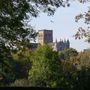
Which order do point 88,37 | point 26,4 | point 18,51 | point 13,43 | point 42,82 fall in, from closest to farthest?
point 26,4 → point 13,43 → point 18,51 → point 88,37 → point 42,82

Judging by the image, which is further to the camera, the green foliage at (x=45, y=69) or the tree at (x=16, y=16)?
the green foliage at (x=45, y=69)

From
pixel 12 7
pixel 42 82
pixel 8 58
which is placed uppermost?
pixel 12 7

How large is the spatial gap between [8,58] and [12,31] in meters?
3.24

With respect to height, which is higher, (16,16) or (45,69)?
(16,16)

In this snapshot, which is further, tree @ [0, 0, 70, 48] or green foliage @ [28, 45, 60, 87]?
green foliage @ [28, 45, 60, 87]

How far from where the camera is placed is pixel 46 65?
82.1 m

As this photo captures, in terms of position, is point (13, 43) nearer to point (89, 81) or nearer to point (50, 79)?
point (89, 81)

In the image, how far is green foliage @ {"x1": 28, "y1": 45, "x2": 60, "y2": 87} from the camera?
80438 millimetres

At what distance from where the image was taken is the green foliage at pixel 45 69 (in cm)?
8044

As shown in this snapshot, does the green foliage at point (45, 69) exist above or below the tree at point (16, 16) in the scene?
below

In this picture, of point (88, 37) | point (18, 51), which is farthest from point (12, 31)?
point (88, 37)

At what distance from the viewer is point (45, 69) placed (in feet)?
268

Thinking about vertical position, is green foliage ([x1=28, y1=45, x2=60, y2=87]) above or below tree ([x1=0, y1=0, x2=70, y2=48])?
below

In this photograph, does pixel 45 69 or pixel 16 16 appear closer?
pixel 16 16
